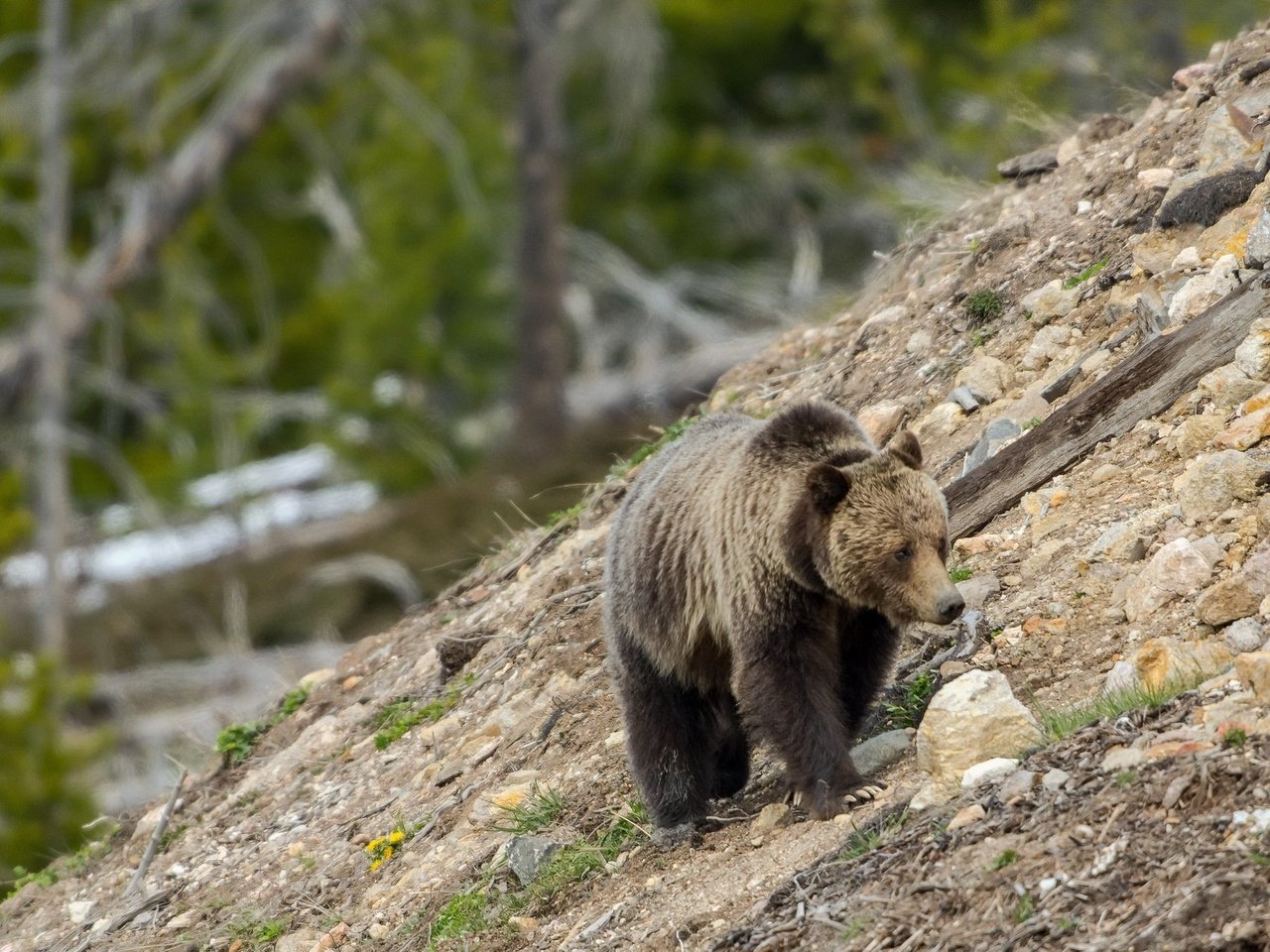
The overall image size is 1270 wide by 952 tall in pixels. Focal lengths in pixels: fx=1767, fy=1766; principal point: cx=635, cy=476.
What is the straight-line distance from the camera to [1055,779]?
15.1 ft

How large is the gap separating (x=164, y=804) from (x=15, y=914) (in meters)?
0.80

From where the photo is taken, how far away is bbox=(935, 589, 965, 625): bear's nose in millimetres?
5234

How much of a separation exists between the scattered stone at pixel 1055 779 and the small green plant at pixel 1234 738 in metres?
0.42

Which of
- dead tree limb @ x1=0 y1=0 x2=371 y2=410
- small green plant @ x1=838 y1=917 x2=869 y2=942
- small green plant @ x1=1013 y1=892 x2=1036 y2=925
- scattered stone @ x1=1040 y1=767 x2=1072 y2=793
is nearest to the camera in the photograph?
small green plant @ x1=1013 y1=892 x2=1036 y2=925

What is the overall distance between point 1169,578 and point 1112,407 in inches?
44.9

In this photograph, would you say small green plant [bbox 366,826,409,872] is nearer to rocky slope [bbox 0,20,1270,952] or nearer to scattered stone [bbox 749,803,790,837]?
rocky slope [bbox 0,20,1270,952]

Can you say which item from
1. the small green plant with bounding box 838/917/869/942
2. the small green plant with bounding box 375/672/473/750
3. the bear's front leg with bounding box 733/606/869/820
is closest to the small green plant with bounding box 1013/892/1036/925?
the small green plant with bounding box 838/917/869/942

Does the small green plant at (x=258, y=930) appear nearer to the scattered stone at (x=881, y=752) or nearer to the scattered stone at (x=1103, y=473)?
the scattered stone at (x=881, y=752)

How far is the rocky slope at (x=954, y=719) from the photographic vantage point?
4375 mm

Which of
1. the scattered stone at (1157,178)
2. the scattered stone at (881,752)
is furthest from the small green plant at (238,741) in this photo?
the scattered stone at (1157,178)

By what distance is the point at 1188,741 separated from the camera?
4.46 metres

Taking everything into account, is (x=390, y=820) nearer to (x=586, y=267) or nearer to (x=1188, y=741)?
(x=1188, y=741)

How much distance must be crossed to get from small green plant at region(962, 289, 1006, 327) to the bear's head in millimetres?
2249

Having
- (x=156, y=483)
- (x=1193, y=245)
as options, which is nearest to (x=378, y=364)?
(x=156, y=483)
